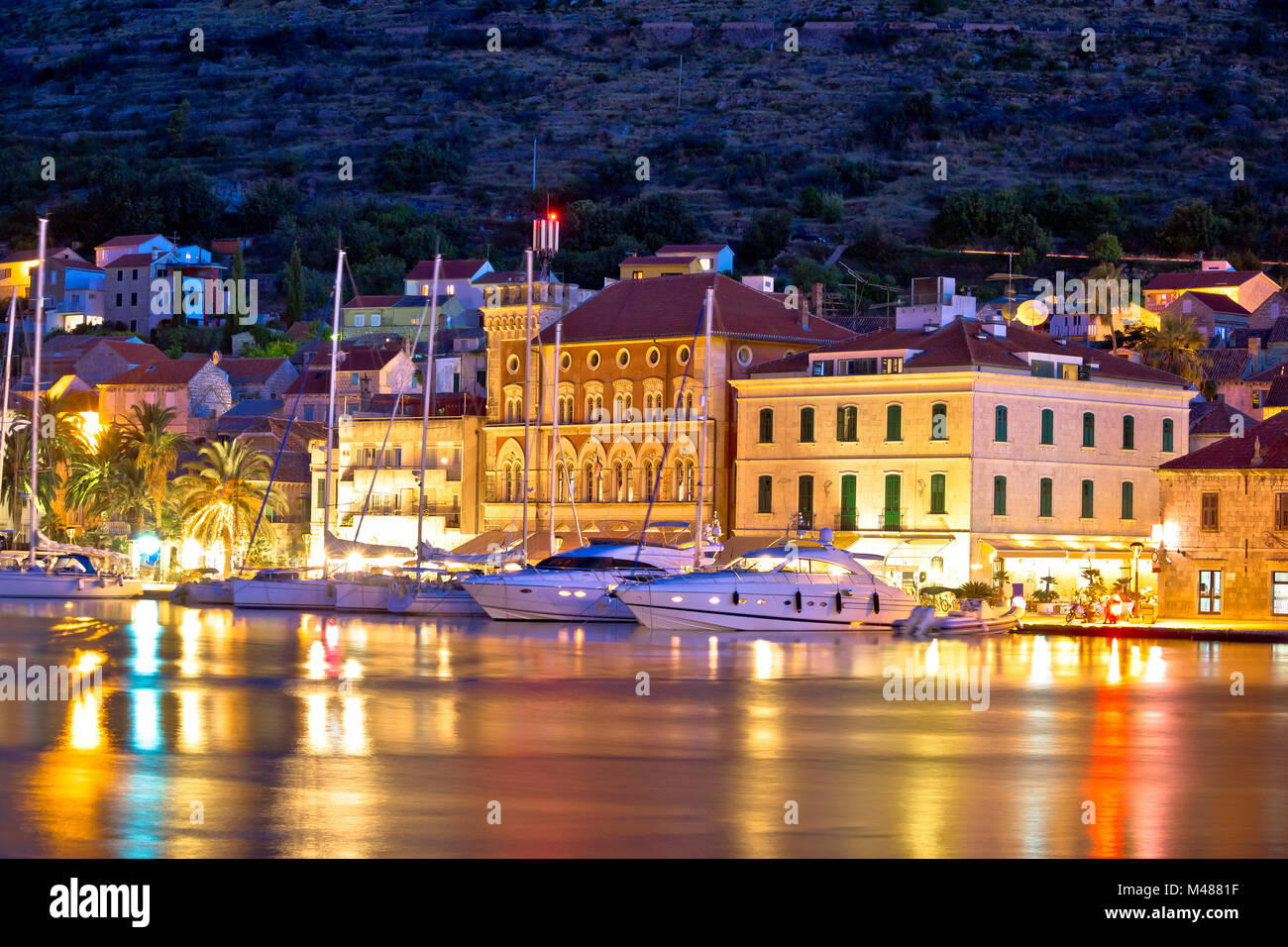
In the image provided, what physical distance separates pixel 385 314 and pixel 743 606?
103 m

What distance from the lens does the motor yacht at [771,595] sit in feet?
203

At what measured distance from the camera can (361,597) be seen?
74.4 meters

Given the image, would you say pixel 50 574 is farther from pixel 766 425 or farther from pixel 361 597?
pixel 766 425

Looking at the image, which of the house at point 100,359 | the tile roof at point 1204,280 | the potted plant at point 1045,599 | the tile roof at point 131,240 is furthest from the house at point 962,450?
the tile roof at point 131,240

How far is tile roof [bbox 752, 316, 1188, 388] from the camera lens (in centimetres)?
7738

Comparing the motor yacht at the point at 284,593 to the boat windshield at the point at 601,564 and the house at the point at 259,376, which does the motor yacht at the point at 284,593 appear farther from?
the house at the point at 259,376

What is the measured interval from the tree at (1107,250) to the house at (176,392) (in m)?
74.2

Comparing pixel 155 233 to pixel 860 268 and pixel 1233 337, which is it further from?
pixel 1233 337

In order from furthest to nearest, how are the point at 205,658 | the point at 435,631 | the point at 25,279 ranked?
the point at 25,279 < the point at 435,631 < the point at 205,658

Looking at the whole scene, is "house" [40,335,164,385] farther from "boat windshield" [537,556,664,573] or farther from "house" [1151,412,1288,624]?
"house" [1151,412,1288,624]

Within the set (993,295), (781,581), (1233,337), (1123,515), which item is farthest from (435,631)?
(993,295)

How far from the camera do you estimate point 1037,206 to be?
193m

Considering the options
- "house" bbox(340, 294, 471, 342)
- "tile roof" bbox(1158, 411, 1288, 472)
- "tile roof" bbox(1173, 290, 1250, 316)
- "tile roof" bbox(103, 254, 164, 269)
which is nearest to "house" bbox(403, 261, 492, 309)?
"house" bbox(340, 294, 471, 342)

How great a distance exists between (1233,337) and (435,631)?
7680 cm
